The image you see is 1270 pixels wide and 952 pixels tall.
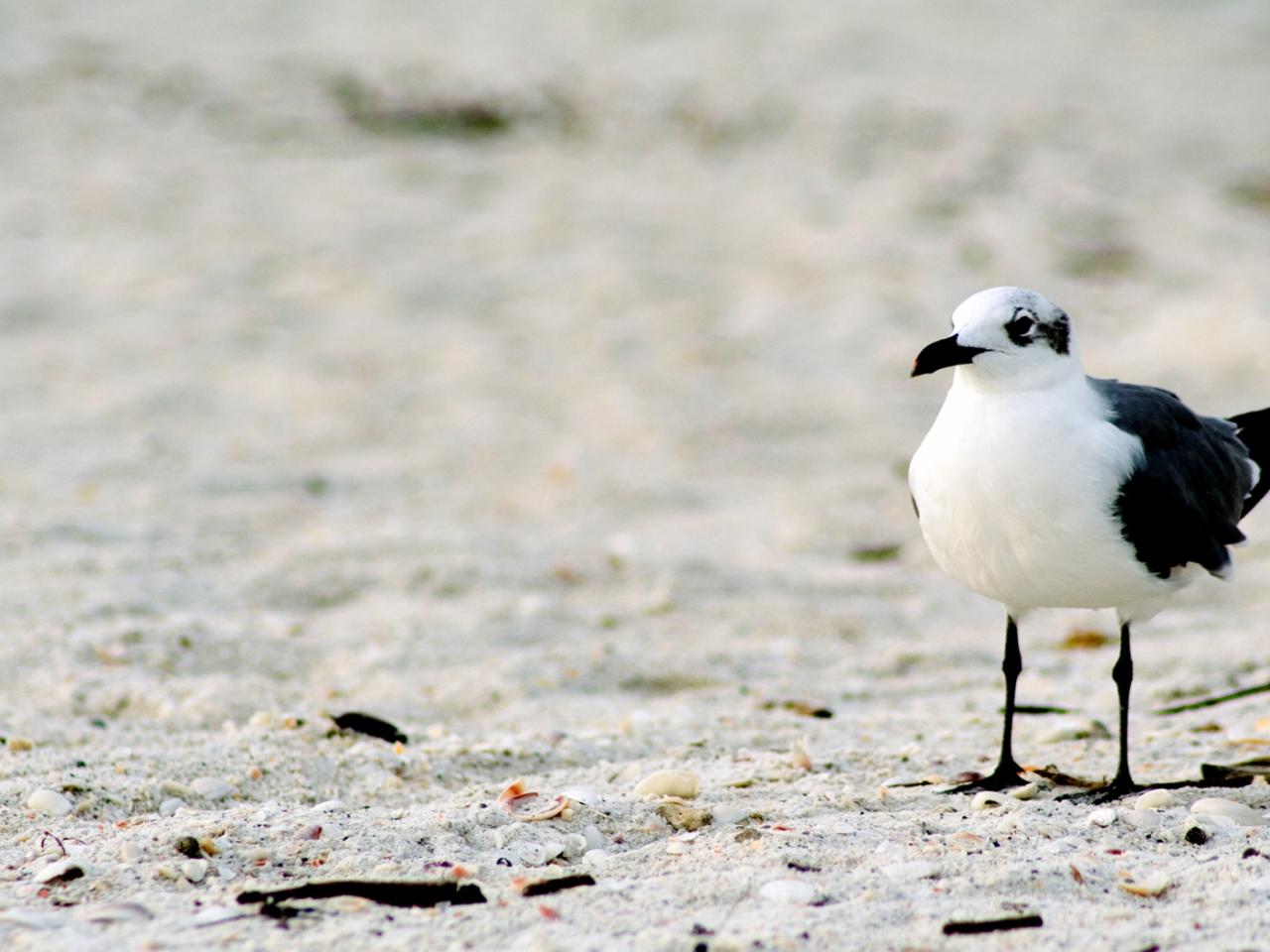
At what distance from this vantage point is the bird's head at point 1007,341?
344 cm

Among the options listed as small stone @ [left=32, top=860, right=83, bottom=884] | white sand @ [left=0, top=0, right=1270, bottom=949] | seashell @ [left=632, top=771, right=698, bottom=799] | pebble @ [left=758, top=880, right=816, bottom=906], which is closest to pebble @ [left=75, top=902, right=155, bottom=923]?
white sand @ [left=0, top=0, right=1270, bottom=949]

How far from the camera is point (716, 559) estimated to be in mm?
5820

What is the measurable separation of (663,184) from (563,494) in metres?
3.83

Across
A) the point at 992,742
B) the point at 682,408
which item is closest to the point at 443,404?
the point at 682,408

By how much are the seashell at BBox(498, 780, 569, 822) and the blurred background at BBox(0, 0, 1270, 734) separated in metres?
0.99

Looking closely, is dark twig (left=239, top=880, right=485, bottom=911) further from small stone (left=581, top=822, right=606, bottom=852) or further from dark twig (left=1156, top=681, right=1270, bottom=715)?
dark twig (left=1156, top=681, right=1270, bottom=715)

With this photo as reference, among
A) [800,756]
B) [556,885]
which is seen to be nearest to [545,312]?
[800,756]

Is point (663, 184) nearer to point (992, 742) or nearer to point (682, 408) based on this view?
point (682, 408)

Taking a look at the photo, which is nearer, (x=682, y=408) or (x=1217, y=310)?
(x=682, y=408)

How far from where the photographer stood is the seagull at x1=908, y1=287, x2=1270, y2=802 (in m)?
3.36

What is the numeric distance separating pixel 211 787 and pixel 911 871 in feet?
4.91

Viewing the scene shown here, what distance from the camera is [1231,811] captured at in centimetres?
334

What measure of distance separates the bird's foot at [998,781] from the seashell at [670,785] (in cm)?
56

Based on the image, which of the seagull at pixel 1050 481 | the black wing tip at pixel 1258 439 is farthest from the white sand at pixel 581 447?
the black wing tip at pixel 1258 439
